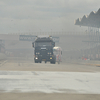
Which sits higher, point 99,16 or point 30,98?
point 99,16

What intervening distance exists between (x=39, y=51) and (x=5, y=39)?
3873 inches

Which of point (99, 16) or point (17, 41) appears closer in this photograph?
point (99, 16)

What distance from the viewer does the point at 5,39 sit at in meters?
130

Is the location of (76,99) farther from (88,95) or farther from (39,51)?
(39,51)

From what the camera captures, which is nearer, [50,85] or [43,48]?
[50,85]

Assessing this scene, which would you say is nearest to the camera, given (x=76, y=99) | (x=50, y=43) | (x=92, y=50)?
(x=76, y=99)

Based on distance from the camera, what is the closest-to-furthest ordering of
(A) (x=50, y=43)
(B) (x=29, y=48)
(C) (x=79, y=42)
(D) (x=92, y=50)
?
(A) (x=50, y=43), (D) (x=92, y=50), (C) (x=79, y=42), (B) (x=29, y=48)

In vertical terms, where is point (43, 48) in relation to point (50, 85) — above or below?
above

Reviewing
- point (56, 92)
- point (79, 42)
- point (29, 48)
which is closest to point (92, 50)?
point (79, 42)

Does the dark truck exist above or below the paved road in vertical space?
above

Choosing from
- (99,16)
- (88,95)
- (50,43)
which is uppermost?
(99,16)

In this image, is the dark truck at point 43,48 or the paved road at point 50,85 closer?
the paved road at point 50,85

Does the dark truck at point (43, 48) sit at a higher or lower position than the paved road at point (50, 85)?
higher

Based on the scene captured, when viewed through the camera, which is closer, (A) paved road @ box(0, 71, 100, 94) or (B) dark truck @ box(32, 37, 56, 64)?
(A) paved road @ box(0, 71, 100, 94)
